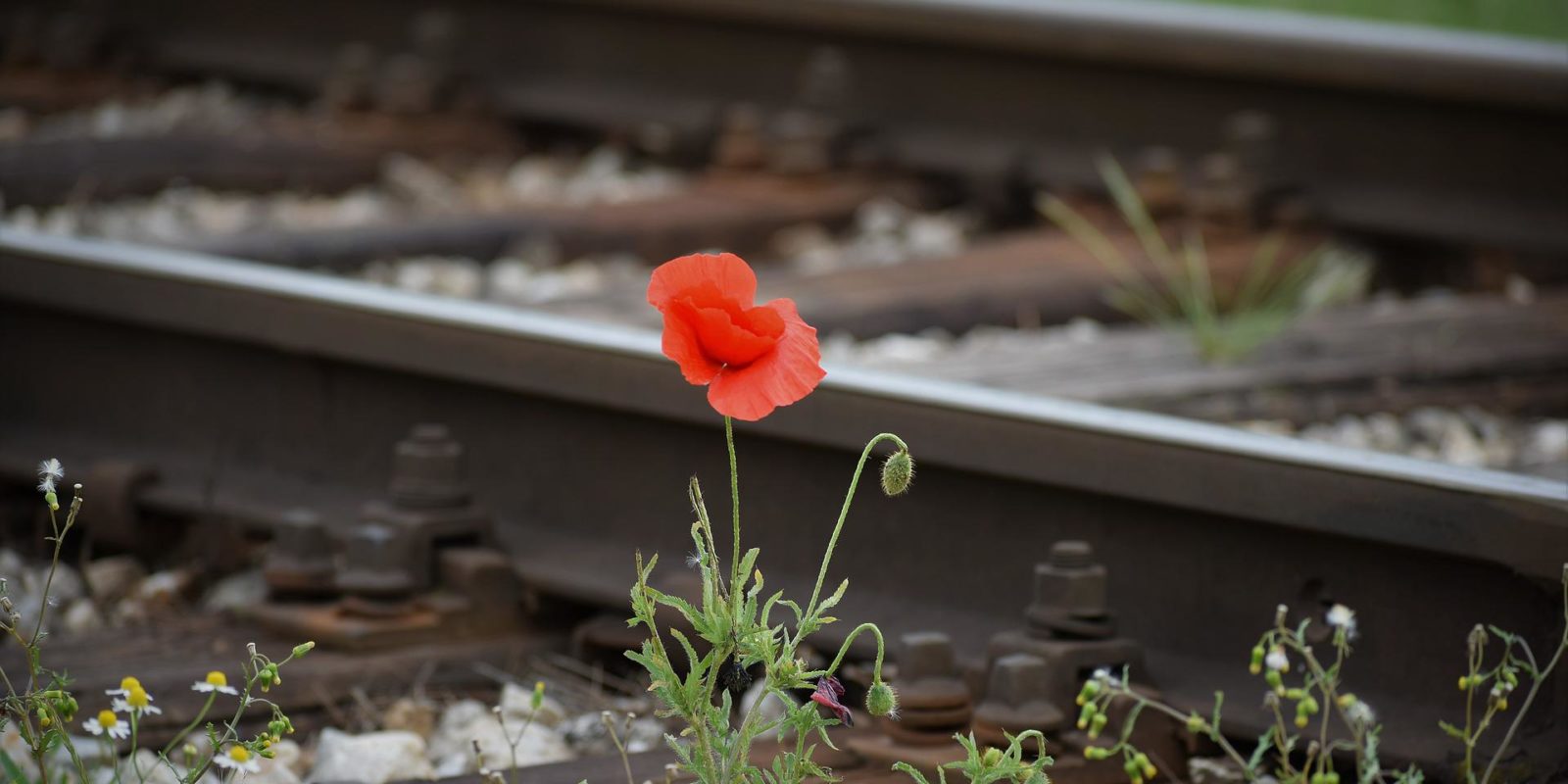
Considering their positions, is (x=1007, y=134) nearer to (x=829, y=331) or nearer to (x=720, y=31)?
(x=720, y=31)

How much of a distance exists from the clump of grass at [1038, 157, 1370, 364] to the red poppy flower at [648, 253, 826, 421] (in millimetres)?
2399

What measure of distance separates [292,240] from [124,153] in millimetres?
1241

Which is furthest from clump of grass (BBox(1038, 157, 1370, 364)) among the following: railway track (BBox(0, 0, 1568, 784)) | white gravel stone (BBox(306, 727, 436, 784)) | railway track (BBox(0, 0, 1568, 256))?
white gravel stone (BBox(306, 727, 436, 784))

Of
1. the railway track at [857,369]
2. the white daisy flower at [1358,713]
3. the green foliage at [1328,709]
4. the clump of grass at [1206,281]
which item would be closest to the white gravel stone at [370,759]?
the railway track at [857,369]

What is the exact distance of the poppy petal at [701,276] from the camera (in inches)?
67.7

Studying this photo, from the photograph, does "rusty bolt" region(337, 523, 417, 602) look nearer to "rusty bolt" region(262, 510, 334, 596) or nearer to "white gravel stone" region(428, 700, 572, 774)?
"rusty bolt" region(262, 510, 334, 596)

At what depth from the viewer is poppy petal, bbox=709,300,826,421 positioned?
5.59ft

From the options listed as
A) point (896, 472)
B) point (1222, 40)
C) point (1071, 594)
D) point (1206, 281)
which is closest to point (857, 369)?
point (1071, 594)

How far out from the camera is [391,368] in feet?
10.8

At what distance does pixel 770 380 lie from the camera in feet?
5.63

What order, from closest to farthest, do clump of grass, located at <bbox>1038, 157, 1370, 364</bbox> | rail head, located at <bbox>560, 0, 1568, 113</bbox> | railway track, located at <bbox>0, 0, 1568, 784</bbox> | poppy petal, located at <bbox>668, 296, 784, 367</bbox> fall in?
poppy petal, located at <bbox>668, 296, 784, 367</bbox> → railway track, located at <bbox>0, 0, 1568, 784</bbox> → clump of grass, located at <bbox>1038, 157, 1370, 364</bbox> → rail head, located at <bbox>560, 0, 1568, 113</bbox>

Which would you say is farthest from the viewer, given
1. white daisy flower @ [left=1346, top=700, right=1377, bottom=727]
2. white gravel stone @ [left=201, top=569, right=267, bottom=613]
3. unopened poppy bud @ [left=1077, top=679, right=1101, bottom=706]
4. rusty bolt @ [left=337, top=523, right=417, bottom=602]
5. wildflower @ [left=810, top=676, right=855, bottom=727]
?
white gravel stone @ [left=201, top=569, right=267, bottom=613]

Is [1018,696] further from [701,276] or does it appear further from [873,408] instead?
[701,276]

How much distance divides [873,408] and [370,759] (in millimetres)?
802
